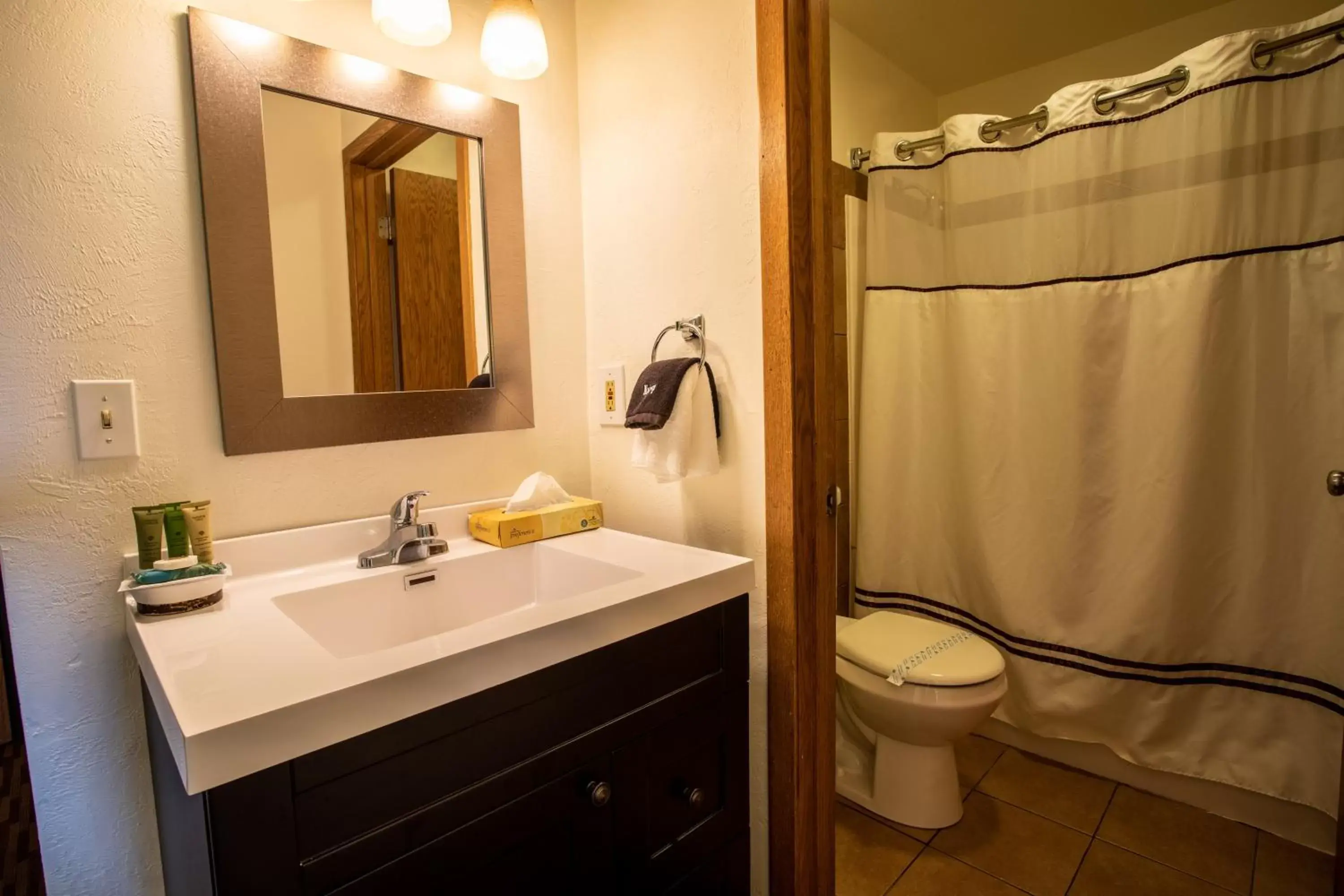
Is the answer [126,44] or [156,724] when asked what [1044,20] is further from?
[156,724]

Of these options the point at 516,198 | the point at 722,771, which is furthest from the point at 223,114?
the point at 722,771

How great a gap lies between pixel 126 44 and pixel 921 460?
2.09 metres

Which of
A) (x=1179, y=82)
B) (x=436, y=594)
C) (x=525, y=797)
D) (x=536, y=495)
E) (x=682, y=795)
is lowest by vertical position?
(x=682, y=795)

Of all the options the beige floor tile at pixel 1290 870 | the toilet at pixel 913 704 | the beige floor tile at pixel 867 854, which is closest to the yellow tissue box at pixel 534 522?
the toilet at pixel 913 704

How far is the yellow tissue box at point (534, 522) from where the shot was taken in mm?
1233

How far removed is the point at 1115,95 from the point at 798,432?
1.50 m

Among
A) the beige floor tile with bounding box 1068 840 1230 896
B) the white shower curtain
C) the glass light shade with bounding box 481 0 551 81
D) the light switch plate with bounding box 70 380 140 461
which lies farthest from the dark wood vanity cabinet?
the white shower curtain

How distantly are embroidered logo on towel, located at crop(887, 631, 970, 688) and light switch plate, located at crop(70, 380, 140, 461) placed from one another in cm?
162

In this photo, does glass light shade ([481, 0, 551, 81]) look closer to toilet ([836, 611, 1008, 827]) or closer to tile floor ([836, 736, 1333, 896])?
toilet ([836, 611, 1008, 827])

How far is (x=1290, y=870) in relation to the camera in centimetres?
151

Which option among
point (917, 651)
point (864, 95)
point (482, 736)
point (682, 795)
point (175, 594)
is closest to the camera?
point (482, 736)

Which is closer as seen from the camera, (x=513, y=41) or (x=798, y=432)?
(x=798, y=432)

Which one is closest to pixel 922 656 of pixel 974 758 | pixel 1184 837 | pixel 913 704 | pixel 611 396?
pixel 913 704

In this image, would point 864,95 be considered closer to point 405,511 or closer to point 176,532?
point 405,511
